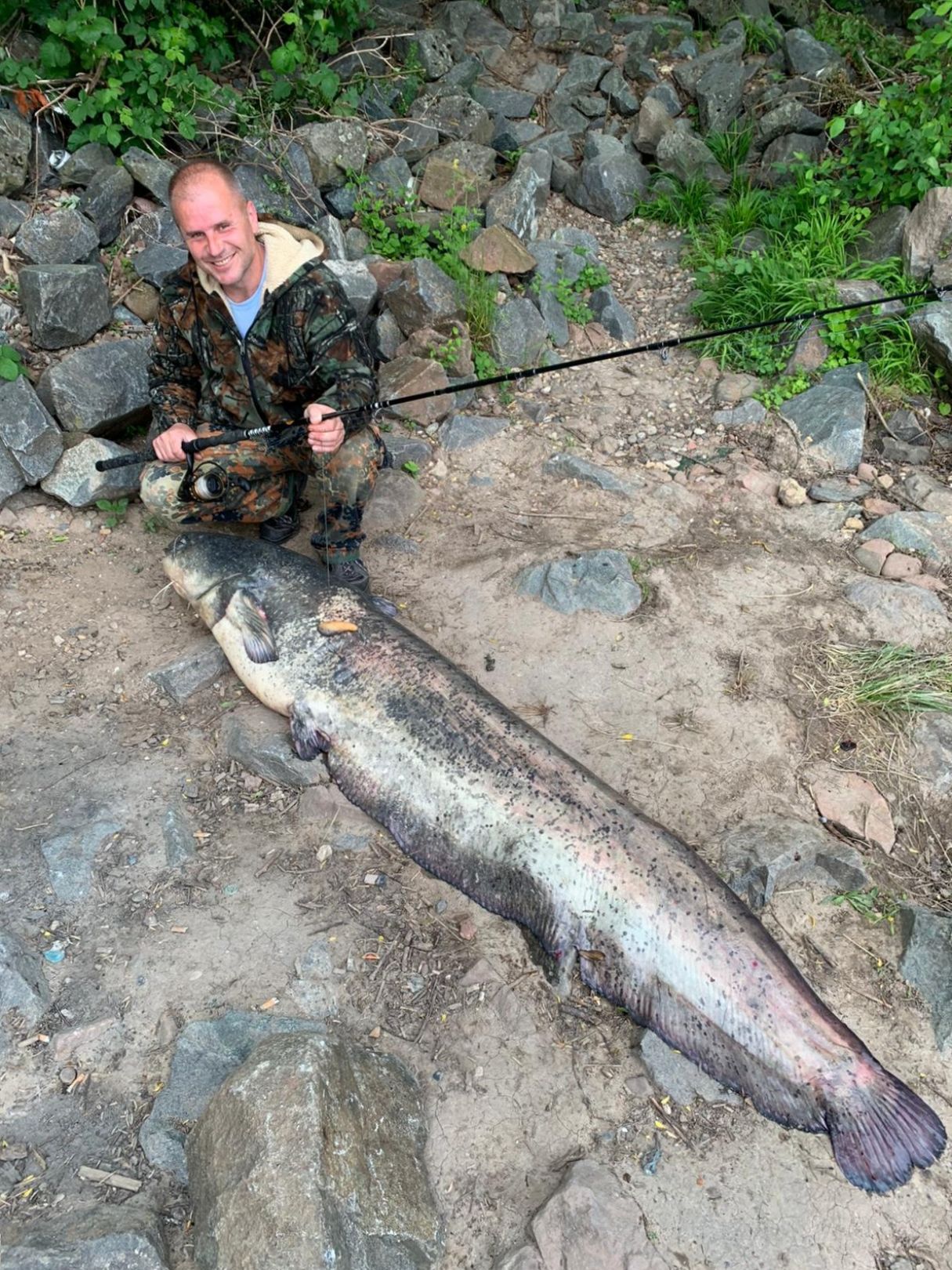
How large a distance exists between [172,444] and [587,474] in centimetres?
227

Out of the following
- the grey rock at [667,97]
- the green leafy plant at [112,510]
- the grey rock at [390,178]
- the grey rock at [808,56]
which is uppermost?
the grey rock at [808,56]

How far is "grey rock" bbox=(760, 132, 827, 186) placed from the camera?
6.35 meters

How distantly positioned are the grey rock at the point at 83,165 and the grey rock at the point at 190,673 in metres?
3.19

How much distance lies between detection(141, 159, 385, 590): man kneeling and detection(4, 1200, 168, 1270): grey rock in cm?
244

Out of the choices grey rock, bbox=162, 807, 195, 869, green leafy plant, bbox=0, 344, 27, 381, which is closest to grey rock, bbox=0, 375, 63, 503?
green leafy plant, bbox=0, 344, 27, 381

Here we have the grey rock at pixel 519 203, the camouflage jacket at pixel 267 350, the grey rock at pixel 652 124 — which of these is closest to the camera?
the camouflage jacket at pixel 267 350

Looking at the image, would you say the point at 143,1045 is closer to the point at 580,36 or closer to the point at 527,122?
the point at 527,122

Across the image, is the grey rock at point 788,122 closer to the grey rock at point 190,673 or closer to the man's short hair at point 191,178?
the man's short hair at point 191,178

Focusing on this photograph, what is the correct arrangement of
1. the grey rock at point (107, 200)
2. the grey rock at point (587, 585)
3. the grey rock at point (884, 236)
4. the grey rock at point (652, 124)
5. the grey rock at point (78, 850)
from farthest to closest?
the grey rock at point (652, 124), the grey rock at point (884, 236), the grey rock at point (107, 200), the grey rock at point (587, 585), the grey rock at point (78, 850)

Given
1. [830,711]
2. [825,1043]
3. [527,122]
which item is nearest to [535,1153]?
[825,1043]

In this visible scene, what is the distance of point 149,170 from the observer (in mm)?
5199

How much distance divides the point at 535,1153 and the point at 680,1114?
0.43 m

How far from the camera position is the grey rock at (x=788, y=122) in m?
6.51

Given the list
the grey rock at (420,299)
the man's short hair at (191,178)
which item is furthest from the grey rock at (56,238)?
the man's short hair at (191,178)
